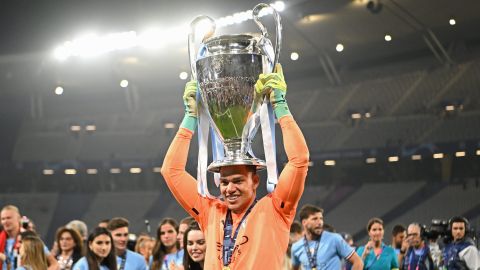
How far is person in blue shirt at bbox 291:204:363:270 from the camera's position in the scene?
22.8ft

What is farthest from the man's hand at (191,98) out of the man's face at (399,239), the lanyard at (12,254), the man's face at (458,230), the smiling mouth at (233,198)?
A: the man's face at (399,239)

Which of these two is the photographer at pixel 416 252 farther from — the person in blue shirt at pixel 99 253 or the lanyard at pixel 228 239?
the lanyard at pixel 228 239

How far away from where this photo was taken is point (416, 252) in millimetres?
8820

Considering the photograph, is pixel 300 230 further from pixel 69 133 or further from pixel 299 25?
pixel 69 133

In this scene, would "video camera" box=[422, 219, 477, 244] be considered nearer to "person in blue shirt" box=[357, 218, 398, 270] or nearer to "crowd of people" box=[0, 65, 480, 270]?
"crowd of people" box=[0, 65, 480, 270]

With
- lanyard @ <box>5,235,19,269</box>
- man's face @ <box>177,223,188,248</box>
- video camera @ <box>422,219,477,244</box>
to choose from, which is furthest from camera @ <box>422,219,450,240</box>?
lanyard @ <box>5,235,19,269</box>

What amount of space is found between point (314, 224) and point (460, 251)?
171 centimetres

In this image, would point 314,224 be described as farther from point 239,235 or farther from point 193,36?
point 239,235

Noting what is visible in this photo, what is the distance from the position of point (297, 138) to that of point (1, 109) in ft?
63.6

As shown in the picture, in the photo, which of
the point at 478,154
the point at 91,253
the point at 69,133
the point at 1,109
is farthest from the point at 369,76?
the point at 91,253

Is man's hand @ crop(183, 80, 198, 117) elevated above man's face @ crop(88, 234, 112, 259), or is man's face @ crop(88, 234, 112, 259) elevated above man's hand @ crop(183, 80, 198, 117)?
man's hand @ crop(183, 80, 198, 117)

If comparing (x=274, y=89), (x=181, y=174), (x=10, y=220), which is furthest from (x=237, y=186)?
(x=10, y=220)

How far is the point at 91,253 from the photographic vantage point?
18.4 feet

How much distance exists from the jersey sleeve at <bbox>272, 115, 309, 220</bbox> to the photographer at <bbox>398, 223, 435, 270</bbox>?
5.93 meters
